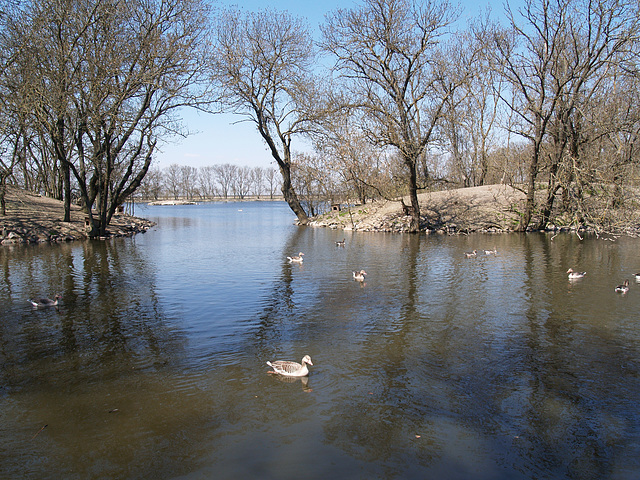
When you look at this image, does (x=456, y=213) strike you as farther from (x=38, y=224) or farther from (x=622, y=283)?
(x=38, y=224)

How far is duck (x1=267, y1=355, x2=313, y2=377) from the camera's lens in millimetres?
7121

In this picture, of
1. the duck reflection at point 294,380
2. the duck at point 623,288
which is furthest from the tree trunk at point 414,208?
the duck reflection at point 294,380

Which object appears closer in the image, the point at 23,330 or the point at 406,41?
the point at 23,330

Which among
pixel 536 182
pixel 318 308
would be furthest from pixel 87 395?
pixel 536 182

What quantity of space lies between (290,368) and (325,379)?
0.59 m

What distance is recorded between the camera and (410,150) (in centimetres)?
2622

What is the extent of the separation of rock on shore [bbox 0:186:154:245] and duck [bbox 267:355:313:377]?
2365 centimetres

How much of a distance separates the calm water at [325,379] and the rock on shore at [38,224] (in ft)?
42.8

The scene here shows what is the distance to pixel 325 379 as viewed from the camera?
23.6 ft

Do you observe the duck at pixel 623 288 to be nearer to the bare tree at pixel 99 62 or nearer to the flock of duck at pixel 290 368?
the flock of duck at pixel 290 368

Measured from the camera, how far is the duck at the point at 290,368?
23.4 ft

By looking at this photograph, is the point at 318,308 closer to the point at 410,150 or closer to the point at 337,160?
the point at 410,150

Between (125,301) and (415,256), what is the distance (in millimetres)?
12126

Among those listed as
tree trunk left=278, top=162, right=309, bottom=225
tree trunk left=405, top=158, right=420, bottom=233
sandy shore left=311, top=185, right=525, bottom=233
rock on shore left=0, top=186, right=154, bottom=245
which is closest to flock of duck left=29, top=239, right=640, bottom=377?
tree trunk left=405, top=158, right=420, bottom=233
